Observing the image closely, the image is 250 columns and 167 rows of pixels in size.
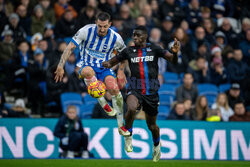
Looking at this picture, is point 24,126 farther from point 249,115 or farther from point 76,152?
point 249,115

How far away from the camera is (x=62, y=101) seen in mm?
13734

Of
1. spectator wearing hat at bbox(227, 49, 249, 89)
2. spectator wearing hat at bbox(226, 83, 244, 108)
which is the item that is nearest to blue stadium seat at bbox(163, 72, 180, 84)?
spectator wearing hat at bbox(226, 83, 244, 108)

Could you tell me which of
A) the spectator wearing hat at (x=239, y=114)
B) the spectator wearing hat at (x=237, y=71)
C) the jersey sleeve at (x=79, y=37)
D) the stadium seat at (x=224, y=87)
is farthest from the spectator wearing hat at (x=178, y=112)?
the jersey sleeve at (x=79, y=37)

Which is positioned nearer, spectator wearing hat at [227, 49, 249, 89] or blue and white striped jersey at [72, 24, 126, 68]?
blue and white striped jersey at [72, 24, 126, 68]

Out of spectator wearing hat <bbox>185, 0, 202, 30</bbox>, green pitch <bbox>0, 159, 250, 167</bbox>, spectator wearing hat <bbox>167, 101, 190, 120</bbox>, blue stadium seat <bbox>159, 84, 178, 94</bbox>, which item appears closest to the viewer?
green pitch <bbox>0, 159, 250, 167</bbox>

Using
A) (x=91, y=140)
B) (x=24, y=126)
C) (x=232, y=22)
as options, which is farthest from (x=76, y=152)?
(x=232, y=22)

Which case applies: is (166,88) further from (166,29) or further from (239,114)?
(166,29)

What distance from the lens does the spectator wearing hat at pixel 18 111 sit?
1309cm

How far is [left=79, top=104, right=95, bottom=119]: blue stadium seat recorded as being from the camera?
45.2 feet

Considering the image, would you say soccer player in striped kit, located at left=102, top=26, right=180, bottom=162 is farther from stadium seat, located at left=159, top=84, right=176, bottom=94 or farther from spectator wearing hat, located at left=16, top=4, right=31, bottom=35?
spectator wearing hat, located at left=16, top=4, right=31, bottom=35

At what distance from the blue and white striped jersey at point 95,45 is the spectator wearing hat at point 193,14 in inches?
314

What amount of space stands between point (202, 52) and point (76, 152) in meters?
5.70

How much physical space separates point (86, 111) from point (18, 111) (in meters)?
1.87

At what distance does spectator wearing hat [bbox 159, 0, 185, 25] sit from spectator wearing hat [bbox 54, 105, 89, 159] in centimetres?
608
